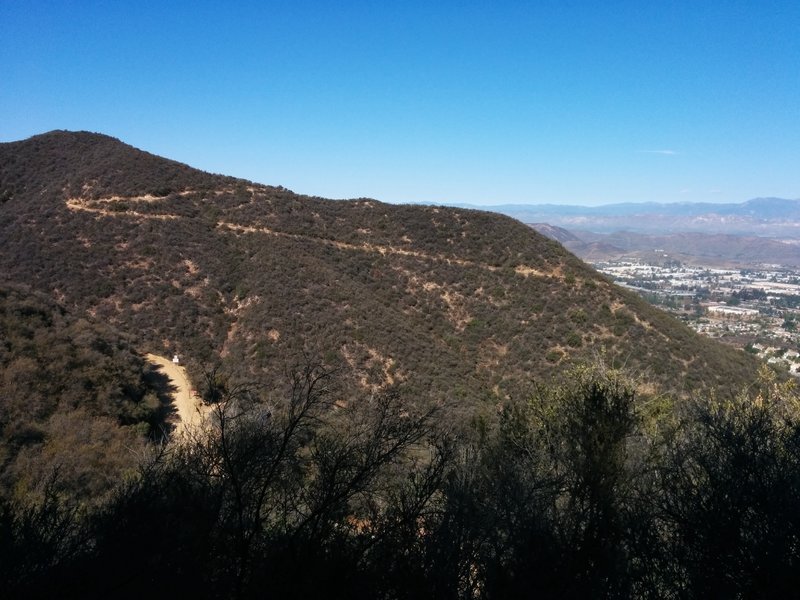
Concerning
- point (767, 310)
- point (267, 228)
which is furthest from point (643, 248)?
point (267, 228)

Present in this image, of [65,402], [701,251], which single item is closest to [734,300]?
[65,402]

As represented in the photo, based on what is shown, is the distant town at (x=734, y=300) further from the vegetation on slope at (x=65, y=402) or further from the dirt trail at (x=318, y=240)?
the vegetation on slope at (x=65, y=402)

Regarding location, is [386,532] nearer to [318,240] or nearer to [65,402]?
[65,402]

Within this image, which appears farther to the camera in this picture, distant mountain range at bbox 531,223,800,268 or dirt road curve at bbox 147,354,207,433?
distant mountain range at bbox 531,223,800,268

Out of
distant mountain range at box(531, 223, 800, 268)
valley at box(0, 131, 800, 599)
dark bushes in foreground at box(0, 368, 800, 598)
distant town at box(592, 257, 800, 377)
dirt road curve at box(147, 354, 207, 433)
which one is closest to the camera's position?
dark bushes in foreground at box(0, 368, 800, 598)

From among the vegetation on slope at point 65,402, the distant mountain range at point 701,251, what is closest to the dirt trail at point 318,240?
the vegetation on slope at point 65,402

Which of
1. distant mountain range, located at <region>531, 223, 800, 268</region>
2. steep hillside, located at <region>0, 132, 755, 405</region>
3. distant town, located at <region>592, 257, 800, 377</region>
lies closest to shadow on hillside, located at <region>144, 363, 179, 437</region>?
steep hillside, located at <region>0, 132, 755, 405</region>

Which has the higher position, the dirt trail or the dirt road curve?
the dirt trail

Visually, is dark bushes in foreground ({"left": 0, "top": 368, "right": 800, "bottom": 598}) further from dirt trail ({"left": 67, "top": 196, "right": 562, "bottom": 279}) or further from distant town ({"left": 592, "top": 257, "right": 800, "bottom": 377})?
dirt trail ({"left": 67, "top": 196, "right": 562, "bottom": 279})

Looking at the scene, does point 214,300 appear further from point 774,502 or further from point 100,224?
point 774,502
